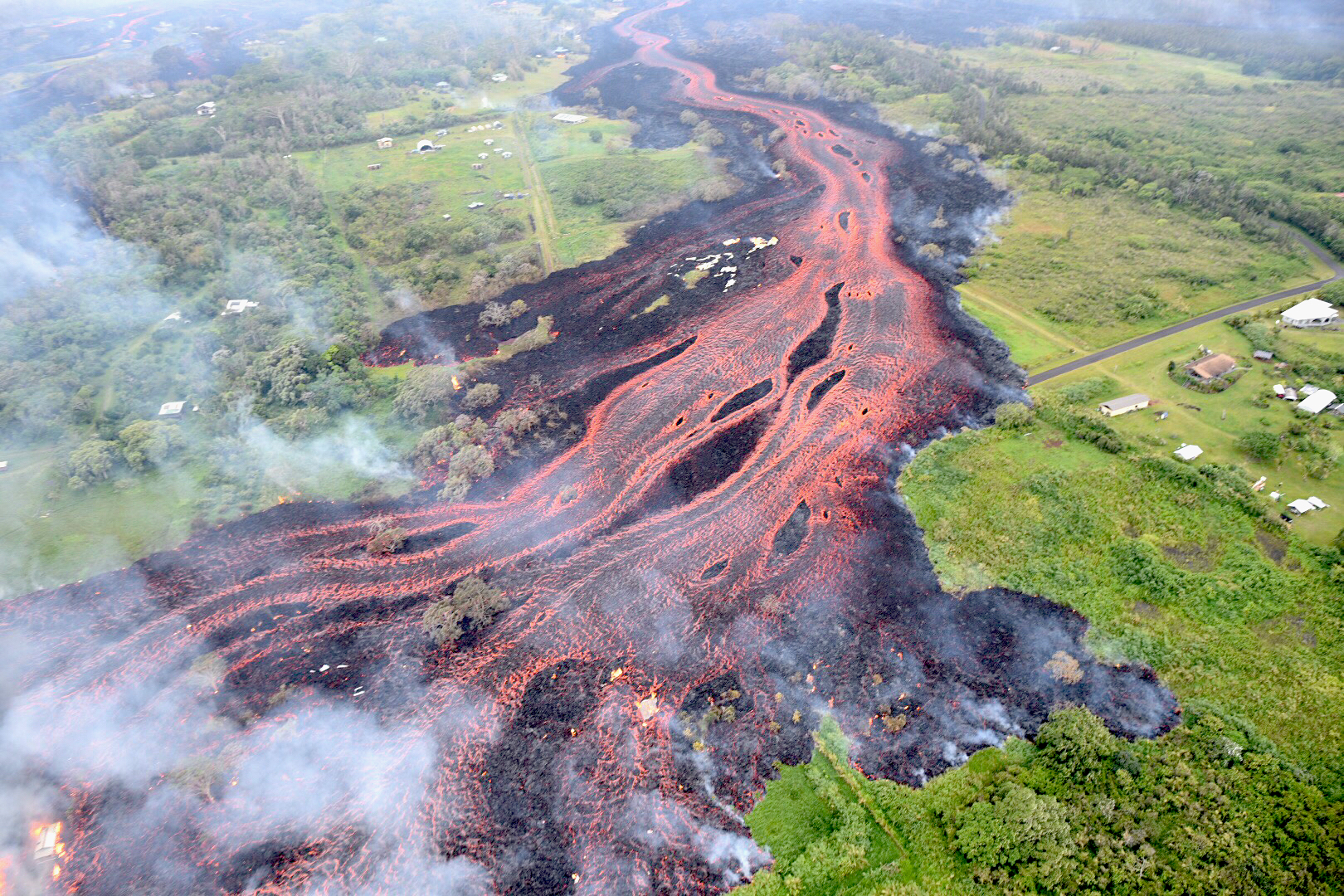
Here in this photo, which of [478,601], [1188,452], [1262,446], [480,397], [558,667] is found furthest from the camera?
[480,397]

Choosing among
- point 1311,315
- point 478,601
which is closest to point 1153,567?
point 1311,315

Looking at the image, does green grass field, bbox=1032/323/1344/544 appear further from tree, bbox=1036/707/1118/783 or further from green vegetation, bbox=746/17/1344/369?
tree, bbox=1036/707/1118/783

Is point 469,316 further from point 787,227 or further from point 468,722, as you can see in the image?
point 468,722

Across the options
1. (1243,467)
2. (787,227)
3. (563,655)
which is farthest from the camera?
(787,227)

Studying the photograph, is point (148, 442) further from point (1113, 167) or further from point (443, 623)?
point (1113, 167)

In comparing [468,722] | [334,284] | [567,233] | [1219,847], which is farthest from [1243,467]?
[334,284]

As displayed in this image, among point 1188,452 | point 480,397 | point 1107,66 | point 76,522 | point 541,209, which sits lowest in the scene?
point 76,522

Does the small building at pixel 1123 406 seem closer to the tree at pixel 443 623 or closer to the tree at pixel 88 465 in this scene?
the tree at pixel 443 623
